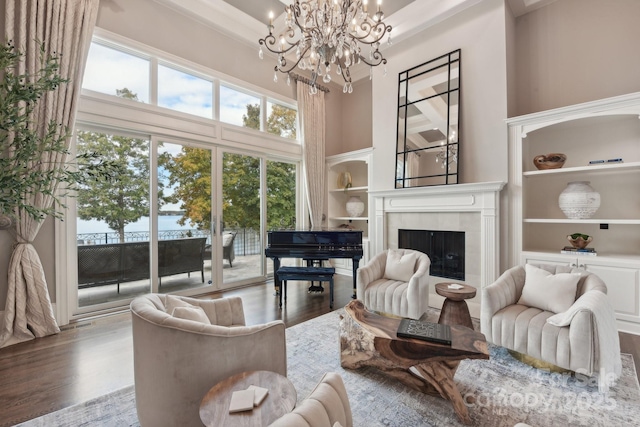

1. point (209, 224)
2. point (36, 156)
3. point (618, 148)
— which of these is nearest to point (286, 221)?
point (209, 224)

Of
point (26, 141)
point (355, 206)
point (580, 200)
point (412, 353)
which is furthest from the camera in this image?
point (355, 206)

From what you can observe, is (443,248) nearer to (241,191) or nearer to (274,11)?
(241,191)

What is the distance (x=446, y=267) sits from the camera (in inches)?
175

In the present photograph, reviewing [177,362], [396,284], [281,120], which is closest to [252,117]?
[281,120]

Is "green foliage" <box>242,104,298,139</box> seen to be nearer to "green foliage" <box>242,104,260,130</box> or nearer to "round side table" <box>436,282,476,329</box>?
"green foliage" <box>242,104,260,130</box>

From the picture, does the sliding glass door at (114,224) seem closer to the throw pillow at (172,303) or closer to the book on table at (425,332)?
the throw pillow at (172,303)

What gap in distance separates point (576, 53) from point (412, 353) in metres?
4.56

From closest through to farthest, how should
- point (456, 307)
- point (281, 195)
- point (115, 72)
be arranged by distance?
point (456, 307), point (115, 72), point (281, 195)

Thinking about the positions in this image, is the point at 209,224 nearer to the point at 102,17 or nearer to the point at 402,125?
the point at 102,17

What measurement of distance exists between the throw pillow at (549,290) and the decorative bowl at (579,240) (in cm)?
120

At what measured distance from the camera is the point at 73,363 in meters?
2.50

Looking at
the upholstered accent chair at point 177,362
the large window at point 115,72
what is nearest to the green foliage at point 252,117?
the large window at point 115,72

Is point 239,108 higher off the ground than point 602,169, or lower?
higher

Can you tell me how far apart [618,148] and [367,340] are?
156 inches
